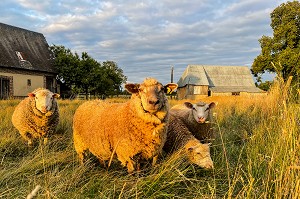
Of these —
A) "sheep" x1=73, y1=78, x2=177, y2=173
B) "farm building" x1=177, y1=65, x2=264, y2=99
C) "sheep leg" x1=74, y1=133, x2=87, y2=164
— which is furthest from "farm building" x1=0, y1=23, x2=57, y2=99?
"sheep" x1=73, y1=78, x2=177, y2=173

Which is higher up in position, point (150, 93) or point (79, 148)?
point (150, 93)

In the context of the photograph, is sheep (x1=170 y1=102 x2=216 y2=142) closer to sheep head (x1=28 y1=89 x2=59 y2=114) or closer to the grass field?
the grass field

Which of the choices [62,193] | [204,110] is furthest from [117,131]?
[204,110]

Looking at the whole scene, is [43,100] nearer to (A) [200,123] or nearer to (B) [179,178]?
(A) [200,123]

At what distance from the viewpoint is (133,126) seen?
410cm

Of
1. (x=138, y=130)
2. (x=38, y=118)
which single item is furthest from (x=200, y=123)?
(x=38, y=118)

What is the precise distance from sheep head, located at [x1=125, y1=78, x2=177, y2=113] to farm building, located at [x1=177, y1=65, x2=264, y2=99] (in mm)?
43347

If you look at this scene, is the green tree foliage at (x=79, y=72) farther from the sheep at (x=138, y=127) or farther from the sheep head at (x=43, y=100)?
the sheep at (x=138, y=127)

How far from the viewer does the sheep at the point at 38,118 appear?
6758 mm

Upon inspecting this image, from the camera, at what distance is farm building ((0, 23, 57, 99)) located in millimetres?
28203

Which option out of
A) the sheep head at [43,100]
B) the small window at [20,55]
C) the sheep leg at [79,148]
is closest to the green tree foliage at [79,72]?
the small window at [20,55]

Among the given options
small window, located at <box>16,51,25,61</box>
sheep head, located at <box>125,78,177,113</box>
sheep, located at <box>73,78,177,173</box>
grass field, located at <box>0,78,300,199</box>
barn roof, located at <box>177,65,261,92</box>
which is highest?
small window, located at <box>16,51,25,61</box>

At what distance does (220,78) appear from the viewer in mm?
51500

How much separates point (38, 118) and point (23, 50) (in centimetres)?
2741
